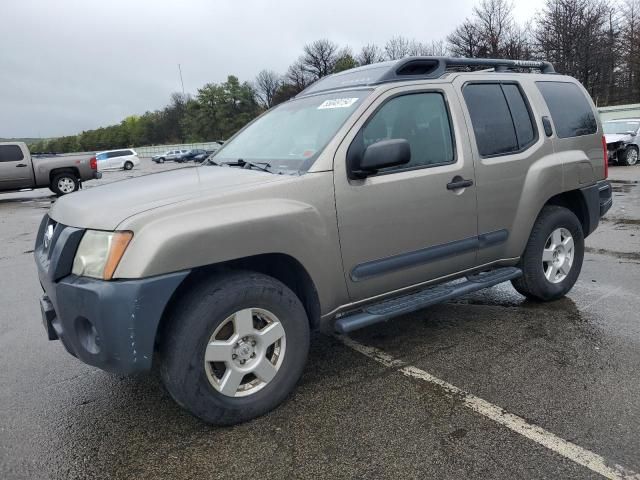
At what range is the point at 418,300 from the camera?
3.51 m

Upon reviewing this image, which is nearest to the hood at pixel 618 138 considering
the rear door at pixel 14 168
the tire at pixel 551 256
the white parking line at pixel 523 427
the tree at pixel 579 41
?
the tire at pixel 551 256

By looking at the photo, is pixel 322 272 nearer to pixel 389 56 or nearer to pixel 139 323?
pixel 139 323

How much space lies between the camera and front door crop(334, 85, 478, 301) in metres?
3.20

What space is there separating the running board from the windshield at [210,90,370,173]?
973mm

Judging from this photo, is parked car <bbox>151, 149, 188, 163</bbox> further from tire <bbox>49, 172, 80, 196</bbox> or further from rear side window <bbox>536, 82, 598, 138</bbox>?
rear side window <bbox>536, 82, 598, 138</bbox>

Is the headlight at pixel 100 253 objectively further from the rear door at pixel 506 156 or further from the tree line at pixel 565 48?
the tree line at pixel 565 48

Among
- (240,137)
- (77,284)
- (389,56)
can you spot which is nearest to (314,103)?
(240,137)

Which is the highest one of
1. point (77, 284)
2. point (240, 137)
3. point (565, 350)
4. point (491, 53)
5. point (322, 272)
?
point (491, 53)

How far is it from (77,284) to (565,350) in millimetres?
3181

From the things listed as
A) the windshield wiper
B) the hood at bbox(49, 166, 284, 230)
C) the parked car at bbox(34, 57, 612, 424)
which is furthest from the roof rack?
the hood at bbox(49, 166, 284, 230)

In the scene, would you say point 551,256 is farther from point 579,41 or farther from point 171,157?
point 171,157

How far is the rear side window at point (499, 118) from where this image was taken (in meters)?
3.92

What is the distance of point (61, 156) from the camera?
1775cm

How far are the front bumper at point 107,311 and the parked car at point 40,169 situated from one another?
1558 centimetres
